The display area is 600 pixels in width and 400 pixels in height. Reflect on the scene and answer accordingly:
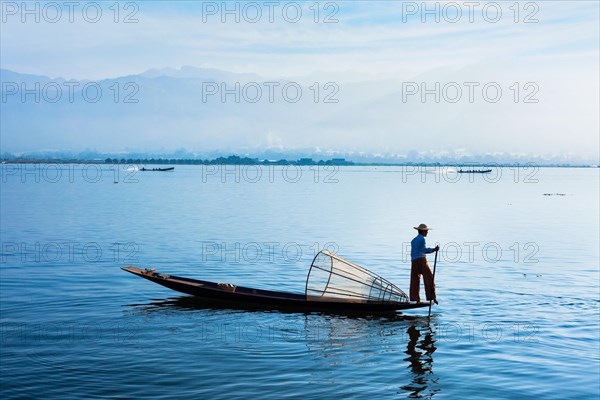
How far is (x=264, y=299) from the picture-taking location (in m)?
24.5

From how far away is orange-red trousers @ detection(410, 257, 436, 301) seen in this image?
78.2 feet

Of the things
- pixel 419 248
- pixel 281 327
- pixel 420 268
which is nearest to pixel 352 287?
pixel 420 268

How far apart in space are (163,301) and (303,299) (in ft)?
18.3

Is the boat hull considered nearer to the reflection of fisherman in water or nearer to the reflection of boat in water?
the reflection of boat in water

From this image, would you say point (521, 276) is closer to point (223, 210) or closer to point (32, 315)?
point (32, 315)

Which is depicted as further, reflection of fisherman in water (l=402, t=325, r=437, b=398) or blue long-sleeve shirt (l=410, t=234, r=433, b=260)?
blue long-sleeve shirt (l=410, t=234, r=433, b=260)

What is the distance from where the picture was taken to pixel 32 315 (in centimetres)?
2342

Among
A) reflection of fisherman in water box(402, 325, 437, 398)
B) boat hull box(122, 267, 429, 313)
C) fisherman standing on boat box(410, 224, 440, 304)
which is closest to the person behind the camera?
reflection of fisherman in water box(402, 325, 437, 398)

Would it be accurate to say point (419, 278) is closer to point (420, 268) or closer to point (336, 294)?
point (420, 268)

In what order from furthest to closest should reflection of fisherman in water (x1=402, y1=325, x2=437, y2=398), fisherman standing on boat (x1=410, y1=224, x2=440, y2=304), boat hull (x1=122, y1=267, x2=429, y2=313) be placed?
1. boat hull (x1=122, y1=267, x2=429, y2=313)
2. fisherman standing on boat (x1=410, y1=224, x2=440, y2=304)
3. reflection of fisherman in water (x1=402, y1=325, x2=437, y2=398)

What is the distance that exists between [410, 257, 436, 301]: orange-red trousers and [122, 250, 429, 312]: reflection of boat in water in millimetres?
401

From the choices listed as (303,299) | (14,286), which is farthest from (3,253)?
(303,299)

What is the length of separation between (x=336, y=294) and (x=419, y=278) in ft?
9.55

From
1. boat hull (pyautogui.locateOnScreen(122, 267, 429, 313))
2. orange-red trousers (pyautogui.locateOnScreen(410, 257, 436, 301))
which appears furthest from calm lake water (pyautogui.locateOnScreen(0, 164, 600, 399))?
orange-red trousers (pyautogui.locateOnScreen(410, 257, 436, 301))
